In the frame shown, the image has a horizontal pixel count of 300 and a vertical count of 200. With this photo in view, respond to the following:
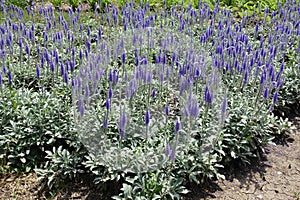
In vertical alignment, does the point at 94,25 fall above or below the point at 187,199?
above

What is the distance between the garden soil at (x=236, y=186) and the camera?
4711 mm

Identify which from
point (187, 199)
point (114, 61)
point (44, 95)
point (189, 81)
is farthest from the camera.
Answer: point (114, 61)

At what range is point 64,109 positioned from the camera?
5.28 metres

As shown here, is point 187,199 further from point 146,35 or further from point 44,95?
point 146,35

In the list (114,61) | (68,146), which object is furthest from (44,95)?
(114,61)

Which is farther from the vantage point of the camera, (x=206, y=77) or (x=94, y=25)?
(x=94, y=25)

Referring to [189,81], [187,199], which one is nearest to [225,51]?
[189,81]

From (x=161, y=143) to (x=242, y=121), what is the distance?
123cm

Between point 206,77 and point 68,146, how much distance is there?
239cm

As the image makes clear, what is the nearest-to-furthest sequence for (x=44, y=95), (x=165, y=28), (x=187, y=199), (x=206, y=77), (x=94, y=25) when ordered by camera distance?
(x=187, y=199) < (x=44, y=95) < (x=206, y=77) < (x=165, y=28) < (x=94, y=25)

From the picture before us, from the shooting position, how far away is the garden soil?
4.71m

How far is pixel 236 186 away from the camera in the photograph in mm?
4934

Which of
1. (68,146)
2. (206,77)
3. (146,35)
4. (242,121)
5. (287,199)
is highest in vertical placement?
(146,35)

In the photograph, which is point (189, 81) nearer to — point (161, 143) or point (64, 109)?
point (161, 143)
